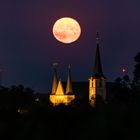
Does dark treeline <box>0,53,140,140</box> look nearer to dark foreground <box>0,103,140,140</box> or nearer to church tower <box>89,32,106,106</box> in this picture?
dark foreground <box>0,103,140,140</box>

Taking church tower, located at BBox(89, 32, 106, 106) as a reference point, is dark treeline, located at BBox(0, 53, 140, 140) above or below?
below

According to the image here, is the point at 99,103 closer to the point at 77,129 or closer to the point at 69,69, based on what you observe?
the point at 77,129

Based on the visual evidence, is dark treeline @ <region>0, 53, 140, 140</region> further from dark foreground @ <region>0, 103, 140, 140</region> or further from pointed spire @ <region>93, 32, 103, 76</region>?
pointed spire @ <region>93, 32, 103, 76</region>

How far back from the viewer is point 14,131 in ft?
21.1

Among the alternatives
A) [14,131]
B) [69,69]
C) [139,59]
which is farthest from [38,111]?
[69,69]

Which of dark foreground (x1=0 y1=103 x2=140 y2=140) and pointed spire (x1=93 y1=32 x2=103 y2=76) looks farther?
pointed spire (x1=93 y1=32 x2=103 y2=76)

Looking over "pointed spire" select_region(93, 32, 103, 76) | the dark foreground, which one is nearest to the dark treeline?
the dark foreground

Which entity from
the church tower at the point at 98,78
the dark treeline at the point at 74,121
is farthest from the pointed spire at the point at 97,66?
the dark treeline at the point at 74,121

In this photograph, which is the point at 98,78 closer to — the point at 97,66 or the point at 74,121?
the point at 97,66

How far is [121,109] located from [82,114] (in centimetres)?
50

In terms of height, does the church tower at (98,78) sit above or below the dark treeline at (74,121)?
above

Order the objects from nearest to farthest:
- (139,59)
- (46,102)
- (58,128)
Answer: (58,128)
(46,102)
(139,59)

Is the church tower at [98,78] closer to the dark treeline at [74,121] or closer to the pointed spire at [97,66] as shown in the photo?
the pointed spire at [97,66]

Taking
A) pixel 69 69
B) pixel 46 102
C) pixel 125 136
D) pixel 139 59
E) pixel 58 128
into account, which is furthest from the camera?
pixel 69 69
